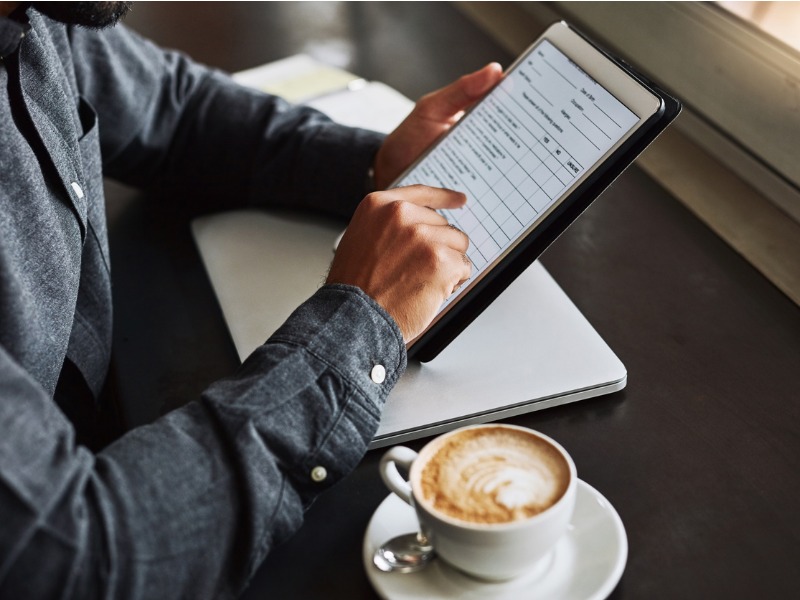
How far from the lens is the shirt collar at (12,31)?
2.52 feet

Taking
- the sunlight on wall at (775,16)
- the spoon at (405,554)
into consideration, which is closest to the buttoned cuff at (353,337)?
the spoon at (405,554)

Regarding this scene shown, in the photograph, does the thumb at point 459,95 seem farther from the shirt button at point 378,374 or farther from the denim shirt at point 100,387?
the shirt button at point 378,374

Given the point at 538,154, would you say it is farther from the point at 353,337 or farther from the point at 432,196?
the point at 353,337

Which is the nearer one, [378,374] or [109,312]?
[378,374]

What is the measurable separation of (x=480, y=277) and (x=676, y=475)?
0.23m

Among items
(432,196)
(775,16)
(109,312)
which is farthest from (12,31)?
(775,16)

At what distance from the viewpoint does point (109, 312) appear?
890 millimetres

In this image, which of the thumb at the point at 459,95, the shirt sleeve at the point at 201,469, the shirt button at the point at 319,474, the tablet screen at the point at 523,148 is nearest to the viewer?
the shirt sleeve at the point at 201,469

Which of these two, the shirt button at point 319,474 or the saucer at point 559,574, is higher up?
the saucer at point 559,574

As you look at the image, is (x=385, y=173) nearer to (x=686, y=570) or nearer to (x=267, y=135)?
(x=267, y=135)

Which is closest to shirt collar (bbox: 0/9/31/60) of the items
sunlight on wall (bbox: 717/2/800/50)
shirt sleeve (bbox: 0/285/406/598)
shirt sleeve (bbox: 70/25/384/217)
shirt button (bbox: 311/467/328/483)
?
shirt sleeve (bbox: 70/25/384/217)

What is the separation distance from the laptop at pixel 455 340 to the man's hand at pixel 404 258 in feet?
0.20

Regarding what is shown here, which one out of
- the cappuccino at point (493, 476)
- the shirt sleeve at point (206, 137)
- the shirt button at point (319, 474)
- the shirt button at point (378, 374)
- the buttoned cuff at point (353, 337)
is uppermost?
the cappuccino at point (493, 476)

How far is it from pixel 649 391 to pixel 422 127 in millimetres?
407
